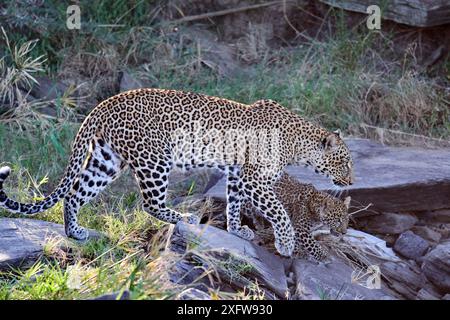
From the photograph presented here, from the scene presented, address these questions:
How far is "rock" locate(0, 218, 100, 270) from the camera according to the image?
30.0 ft

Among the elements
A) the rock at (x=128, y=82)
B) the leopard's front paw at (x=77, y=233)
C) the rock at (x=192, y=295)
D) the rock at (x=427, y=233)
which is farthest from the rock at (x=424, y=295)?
the rock at (x=128, y=82)

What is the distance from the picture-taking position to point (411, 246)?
35.9 ft

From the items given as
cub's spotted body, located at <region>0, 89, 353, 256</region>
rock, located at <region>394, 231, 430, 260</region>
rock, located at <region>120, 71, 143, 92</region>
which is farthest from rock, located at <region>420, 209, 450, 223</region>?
rock, located at <region>120, 71, 143, 92</region>

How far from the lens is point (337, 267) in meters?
10.0

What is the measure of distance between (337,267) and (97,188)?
7.90 ft

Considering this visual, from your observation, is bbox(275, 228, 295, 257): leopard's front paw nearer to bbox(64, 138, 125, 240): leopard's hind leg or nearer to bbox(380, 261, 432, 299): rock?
bbox(380, 261, 432, 299): rock

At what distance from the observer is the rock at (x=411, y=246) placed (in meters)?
10.9

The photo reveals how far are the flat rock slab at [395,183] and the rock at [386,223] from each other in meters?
0.08

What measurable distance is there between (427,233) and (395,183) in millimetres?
635

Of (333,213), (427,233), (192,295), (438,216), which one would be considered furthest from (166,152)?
(438,216)

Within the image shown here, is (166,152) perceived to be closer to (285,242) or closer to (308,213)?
(285,242)
